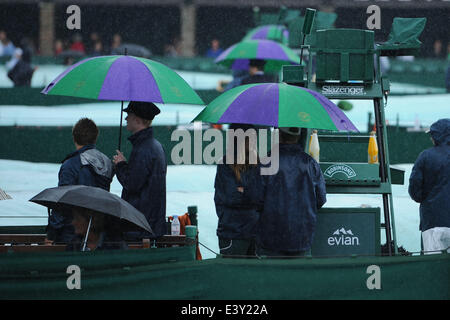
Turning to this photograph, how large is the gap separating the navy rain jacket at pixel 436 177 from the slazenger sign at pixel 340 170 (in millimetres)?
711

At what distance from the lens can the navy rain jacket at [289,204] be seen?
612 cm

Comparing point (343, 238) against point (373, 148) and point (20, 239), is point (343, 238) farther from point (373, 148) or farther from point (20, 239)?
point (20, 239)

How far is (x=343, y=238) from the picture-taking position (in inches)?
290

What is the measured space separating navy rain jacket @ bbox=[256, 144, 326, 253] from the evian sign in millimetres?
1126

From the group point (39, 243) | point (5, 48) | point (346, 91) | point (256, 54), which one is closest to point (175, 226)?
point (39, 243)

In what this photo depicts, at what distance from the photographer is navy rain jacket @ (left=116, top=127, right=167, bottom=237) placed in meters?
6.55

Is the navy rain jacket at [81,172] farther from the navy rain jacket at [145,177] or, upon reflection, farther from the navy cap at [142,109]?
the navy cap at [142,109]

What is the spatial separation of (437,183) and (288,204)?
227 cm

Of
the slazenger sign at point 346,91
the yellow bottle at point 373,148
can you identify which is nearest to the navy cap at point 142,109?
the slazenger sign at point 346,91

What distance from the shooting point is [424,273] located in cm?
606

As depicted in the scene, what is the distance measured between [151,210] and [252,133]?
101 centimetres

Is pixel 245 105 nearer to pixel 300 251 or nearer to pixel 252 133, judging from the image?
pixel 252 133

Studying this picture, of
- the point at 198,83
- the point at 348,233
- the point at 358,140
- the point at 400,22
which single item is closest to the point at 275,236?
the point at 348,233

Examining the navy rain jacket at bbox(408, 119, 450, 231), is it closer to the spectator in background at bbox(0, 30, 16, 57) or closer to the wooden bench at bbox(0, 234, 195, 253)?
the wooden bench at bbox(0, 234, 195, 253)
